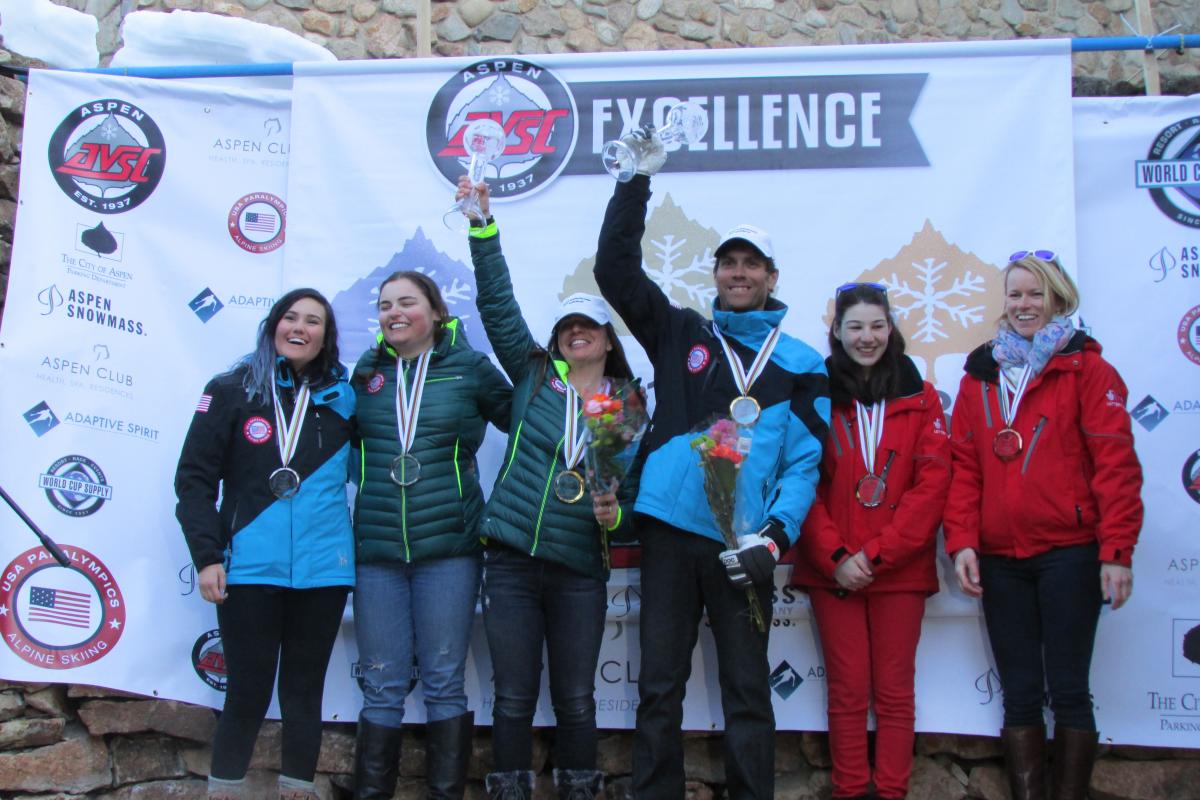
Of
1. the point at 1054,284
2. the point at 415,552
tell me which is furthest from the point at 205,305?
the point at 1054,284

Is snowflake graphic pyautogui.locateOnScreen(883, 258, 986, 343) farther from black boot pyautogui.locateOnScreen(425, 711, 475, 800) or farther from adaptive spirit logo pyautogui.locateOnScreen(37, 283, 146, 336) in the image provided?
adaptive spirit logo pyautogui.locateOnScreen(37, 283, 146, 336)

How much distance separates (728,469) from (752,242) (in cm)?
75

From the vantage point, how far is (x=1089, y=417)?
342cm

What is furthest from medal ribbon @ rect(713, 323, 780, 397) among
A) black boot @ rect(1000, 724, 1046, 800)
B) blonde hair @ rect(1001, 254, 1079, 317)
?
black boot @ rect(1000, 724, 1046, 800)

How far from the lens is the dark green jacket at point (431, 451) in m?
3.41

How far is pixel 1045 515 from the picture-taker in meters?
3.36

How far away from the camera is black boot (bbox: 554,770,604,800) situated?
327cm

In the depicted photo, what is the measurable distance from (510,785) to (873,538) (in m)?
1.30

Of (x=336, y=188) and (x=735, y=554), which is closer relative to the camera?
(x=735, y=554)

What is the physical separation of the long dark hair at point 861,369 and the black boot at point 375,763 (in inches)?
67.8

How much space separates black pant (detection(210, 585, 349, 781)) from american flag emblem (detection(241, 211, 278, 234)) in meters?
1.48

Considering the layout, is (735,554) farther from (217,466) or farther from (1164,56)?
(1164,56)

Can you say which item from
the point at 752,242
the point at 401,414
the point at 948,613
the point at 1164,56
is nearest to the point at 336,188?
the point at 401,414

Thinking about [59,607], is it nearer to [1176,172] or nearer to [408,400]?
[408,400]
